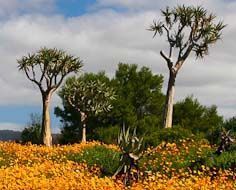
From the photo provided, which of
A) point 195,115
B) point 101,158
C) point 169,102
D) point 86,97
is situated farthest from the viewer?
point 195,115

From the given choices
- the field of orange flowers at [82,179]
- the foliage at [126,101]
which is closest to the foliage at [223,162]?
A: the field of orange flowers at [82,179]

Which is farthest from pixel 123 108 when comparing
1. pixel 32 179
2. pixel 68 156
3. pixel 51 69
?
pixel 32 179

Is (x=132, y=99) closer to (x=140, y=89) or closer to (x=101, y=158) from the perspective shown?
(x=140, y=89)

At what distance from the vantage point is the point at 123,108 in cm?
4753

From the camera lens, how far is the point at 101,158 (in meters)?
19.6

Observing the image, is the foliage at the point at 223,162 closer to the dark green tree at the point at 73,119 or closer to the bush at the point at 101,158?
the bush at the point at 101,158

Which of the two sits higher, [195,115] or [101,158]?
[195,115]

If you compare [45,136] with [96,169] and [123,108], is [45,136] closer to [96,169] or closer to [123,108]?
[123,108]

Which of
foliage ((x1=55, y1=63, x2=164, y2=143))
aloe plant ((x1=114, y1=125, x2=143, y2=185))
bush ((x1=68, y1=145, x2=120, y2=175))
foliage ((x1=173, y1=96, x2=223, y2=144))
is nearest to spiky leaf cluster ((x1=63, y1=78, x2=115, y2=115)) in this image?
foliage ((x1=55, y1=63, x2=164, y2=143))

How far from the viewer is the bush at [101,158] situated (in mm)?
18188

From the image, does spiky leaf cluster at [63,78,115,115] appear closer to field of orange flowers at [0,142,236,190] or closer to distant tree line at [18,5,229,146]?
distant tree line at [18,5,229,146]

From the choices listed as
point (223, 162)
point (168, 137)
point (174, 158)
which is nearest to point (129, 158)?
point (223, 162)

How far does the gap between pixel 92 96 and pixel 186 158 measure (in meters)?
23.0

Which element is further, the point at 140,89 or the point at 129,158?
the point at 140,89
